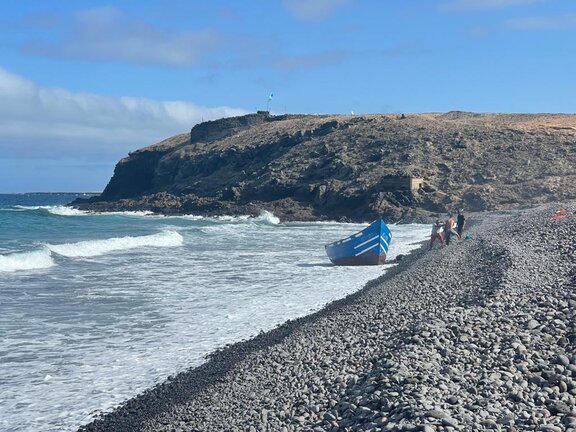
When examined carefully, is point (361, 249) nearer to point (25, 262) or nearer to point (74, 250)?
point (25, 262)

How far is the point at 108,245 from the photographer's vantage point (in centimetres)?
3259

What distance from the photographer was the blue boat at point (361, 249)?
24891mm

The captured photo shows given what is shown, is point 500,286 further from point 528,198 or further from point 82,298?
point 528,198

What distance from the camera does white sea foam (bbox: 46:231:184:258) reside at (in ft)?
97.1

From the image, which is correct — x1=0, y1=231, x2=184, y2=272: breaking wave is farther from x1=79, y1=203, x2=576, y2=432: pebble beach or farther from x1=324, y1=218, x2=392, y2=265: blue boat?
x1=79, y1=203, x2=576, y2=432: pebble beach

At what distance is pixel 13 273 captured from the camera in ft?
75.7

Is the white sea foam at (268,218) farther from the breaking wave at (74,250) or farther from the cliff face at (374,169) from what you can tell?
the breaking wave at (74,250)

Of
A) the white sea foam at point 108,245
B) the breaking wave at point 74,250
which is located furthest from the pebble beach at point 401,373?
the white sea foam at point 108,245

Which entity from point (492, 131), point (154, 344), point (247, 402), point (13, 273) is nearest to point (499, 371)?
point (247, 402)

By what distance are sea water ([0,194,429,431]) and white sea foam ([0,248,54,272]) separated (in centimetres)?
5

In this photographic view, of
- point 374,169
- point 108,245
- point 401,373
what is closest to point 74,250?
point 108,245

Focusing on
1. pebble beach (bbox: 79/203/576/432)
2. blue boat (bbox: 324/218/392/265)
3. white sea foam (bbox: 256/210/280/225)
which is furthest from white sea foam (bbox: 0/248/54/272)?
white sea foam (bbox: 256/210/280/225)

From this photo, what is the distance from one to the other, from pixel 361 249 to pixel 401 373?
17.8 meters

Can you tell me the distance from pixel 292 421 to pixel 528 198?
45.8 m
